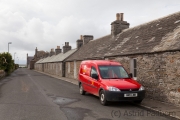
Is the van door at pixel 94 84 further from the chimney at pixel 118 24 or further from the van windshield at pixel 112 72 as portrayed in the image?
the chimney at pixel 118 24

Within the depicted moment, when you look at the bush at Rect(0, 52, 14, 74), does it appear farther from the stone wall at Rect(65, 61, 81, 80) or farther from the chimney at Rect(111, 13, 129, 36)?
the chimney at Rect(111, 13, 129, 36)

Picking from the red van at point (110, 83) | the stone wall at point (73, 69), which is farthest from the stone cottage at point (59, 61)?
the red van at point (110, 83)

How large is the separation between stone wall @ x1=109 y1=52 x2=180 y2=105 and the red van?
1.28m

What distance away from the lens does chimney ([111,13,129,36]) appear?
1892 centimetres

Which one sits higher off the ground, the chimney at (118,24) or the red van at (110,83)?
the chimney at (118,24)

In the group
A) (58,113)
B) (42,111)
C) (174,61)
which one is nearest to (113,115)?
(58,113)

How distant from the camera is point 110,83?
847 cm

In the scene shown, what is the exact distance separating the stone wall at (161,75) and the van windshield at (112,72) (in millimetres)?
1407

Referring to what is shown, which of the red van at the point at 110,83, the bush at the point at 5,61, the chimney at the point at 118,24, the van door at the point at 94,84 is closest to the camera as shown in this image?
the red van at the point at 110,83

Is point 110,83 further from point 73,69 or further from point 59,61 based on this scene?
point 59,61

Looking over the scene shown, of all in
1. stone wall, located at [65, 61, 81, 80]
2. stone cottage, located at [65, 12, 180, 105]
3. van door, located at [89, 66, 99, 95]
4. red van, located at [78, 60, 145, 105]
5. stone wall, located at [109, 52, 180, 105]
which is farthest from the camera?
stone wall, located at [65, 61, 81, 80]

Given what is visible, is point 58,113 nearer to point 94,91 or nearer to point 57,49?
point 94,91

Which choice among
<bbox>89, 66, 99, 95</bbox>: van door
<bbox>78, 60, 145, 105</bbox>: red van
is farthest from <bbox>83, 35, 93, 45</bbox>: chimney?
<bbox>89, 66, 99, 95</bbox>: van door

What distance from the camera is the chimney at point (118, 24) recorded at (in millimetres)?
18922
